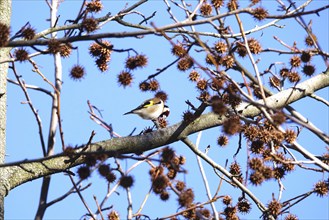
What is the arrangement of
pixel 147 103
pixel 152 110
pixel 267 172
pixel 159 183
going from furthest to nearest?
1. pixel 147 103
2. pixel 152 110
3. pixel 267 172
4. pixel 159 183

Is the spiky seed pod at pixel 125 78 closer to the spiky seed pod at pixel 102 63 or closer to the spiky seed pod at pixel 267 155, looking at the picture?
the spiky seed pod at pixel 102 63

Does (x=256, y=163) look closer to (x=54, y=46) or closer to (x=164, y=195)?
(x=164, y=195)

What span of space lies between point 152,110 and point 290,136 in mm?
2512

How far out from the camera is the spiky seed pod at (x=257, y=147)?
17.2 ft

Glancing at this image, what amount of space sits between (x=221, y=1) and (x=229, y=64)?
2.13 ft

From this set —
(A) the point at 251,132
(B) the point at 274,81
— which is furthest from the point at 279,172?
(B) the point at 274,81

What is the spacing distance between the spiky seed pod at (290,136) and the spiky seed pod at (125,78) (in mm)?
1473

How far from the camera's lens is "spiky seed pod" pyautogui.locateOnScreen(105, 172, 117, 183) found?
4.38 m

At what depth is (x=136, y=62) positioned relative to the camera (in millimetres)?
5020

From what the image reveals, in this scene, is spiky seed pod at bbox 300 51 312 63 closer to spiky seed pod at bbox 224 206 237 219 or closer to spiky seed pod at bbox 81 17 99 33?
spiky seed pod at bbox 224 206 237 219

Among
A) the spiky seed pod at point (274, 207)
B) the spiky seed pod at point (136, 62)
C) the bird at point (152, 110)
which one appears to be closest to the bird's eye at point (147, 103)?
the bird at point (152, 110)

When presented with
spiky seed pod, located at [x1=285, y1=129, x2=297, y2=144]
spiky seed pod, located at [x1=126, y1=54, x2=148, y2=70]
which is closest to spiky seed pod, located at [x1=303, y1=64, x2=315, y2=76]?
spiky seed pod, located at [x1=285, y1=129, x2=297, y2=144]

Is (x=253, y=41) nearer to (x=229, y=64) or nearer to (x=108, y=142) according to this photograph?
(x=229, y=64)

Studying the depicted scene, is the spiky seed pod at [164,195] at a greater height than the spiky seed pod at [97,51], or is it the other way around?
the spiky seed pod at [97,51]
